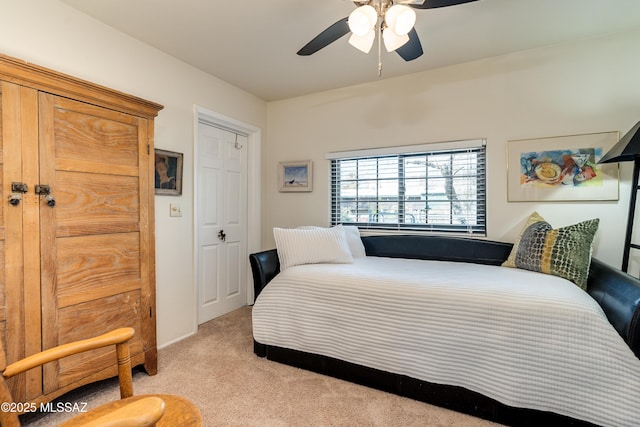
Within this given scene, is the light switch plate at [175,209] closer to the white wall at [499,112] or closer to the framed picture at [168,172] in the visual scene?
the framed picture at [168,172]

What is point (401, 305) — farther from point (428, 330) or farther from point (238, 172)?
point (238, 172)

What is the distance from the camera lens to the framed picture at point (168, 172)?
96.3 inches

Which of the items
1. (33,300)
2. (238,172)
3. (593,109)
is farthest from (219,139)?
(593,109)

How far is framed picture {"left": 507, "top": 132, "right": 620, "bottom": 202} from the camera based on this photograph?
2273 mm

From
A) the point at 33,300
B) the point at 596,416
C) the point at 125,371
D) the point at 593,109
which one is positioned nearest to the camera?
the point at 125,371

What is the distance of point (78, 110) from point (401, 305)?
2.13 m

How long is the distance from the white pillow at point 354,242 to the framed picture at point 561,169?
1346 millimetres

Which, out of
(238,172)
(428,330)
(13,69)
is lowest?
(428,330)

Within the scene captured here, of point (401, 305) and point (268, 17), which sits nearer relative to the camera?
point (401, 305)

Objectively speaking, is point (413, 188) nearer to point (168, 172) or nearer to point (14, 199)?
point (168, 172)

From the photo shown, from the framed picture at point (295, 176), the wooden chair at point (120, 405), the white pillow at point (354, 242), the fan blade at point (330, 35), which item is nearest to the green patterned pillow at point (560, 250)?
the white pillow at point (354, 242)

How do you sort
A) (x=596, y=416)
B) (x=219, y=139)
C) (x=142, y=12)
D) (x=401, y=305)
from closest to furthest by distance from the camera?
1. (x=596, y=416)
2. (x=401, y=305)
3. (x=142, y=12)
4. (x=219, y=139)

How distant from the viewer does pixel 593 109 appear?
7.56ft

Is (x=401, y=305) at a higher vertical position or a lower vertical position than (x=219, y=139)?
lower
